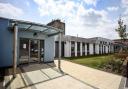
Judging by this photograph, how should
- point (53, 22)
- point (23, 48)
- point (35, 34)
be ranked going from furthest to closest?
point (53, 22) < point (35, 34) < point (23, 48)

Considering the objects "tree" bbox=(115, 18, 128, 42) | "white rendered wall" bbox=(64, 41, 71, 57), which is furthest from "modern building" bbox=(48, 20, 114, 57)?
"tree" bbox=(115, 18, 128, 42)

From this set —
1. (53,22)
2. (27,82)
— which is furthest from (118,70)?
(53,22)

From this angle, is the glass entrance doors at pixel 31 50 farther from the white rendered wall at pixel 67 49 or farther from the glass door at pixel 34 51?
the white rendered wall at pixel 67 49

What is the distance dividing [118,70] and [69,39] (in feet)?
39.5

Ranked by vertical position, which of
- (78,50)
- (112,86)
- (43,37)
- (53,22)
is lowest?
(112,86)

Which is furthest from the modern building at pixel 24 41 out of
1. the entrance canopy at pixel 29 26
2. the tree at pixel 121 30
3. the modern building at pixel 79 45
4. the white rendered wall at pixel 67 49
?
the tree at pixel 121 30

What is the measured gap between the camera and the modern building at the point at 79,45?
891 inches

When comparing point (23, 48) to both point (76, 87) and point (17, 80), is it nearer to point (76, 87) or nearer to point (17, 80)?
point (17, 80)

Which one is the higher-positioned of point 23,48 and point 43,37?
point 43,37

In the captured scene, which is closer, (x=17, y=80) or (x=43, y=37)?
(x=17, y=80)

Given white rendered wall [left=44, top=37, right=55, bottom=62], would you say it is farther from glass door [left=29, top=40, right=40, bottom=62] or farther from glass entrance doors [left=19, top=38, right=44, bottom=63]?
glass door [left=29, top=40, right=40, bottom=62]

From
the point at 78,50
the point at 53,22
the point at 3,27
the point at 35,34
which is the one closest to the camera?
the point at 3,27

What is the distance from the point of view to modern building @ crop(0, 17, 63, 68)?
1061cm

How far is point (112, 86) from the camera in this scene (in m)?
7.87
